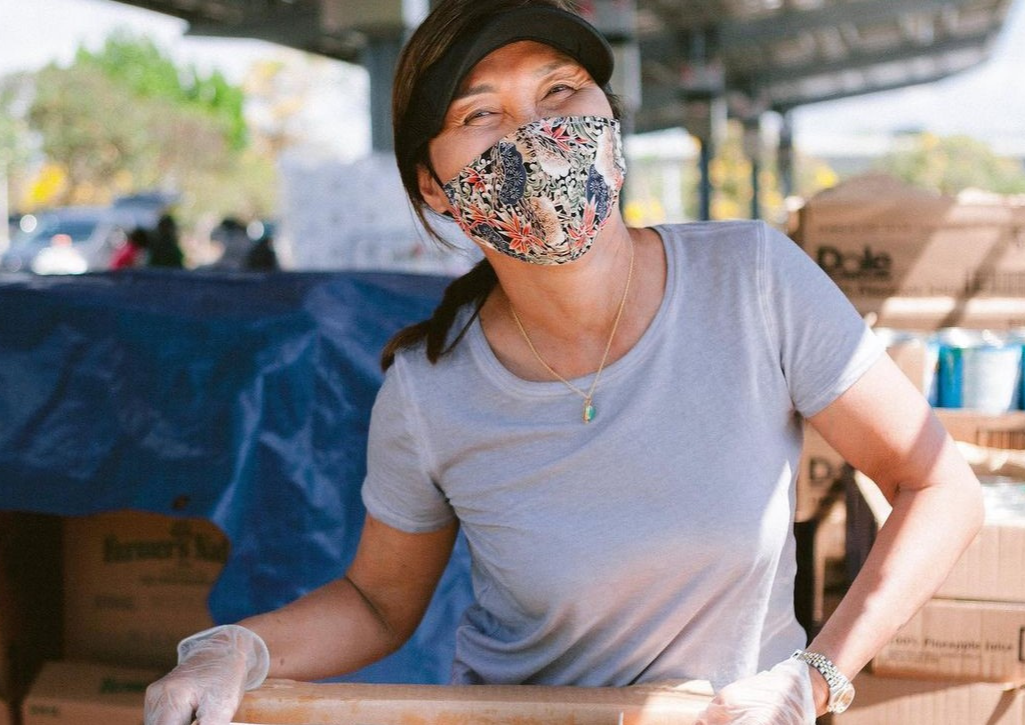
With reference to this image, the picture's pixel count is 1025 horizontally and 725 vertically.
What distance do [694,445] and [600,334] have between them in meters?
0.24

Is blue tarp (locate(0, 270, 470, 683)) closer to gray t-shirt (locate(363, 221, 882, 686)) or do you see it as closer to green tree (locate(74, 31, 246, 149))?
gray t-shirt (locate(363, 221, 882, 686))

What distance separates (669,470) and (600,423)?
122mm

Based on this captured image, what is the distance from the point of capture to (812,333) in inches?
65.6

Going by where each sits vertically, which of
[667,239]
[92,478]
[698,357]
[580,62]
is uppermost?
[580,62]

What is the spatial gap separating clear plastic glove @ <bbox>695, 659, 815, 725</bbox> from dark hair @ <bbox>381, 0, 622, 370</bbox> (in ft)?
2.26

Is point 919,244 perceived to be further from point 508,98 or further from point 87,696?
point 87,696

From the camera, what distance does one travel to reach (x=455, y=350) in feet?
6.10

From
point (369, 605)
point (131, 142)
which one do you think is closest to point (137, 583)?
point (369, 605)

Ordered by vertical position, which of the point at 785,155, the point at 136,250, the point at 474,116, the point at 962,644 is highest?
the point at 474,116

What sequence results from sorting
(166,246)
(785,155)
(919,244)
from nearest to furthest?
(919,244), (166,246), (785,155)

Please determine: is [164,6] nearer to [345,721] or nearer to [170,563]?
[170,563]

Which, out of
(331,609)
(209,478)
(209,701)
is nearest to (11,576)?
(209,478)

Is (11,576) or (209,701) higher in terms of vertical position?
(209,701)

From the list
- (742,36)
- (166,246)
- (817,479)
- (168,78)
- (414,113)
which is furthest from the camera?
(168,78)
